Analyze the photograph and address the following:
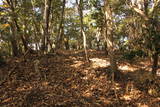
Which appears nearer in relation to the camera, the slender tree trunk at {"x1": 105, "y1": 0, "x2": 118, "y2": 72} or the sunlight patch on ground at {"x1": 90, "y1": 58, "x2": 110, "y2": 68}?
the slender tree trunk at {"x1": 105, "y1": 0, "x2": 118, "y2": 72}

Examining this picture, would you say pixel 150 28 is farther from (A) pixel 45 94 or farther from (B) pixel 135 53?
(A) pixel 45 94

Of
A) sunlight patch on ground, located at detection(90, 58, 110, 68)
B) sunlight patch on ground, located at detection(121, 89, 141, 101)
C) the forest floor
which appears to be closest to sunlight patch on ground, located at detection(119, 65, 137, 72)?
the forest floor

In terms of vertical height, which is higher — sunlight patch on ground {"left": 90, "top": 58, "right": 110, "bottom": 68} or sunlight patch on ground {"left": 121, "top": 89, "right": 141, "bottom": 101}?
sunlight patch on ground {"left": 90, "top": 58, "right": 110, "bottom": 68}

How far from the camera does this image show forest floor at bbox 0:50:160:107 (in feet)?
24.4

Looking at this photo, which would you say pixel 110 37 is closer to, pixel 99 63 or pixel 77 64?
pixel 99 63

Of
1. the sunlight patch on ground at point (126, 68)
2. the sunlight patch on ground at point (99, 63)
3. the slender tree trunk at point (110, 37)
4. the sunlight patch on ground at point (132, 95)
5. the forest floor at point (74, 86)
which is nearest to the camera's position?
the forest floor at point (74, 86)

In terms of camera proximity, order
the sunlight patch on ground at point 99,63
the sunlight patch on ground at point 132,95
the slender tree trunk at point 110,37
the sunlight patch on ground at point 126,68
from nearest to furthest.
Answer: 1. the sunlight patch on ground at point 132,95
2. the slender tree trunk at point 110,37
3. the sunlight patch on ground at point 126,68
4. the sunlight patch on ground at point 99,63

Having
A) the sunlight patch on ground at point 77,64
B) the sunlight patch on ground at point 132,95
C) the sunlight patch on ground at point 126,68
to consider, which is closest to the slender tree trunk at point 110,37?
the sunlight patch on ground at point 132,95

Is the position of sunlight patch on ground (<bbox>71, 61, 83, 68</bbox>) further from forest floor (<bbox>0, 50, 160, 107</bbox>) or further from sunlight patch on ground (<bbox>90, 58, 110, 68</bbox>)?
sunlight patch on ground (<bbox>90, 58, 110, 68</bbox>)

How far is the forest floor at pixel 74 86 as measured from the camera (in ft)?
24.4

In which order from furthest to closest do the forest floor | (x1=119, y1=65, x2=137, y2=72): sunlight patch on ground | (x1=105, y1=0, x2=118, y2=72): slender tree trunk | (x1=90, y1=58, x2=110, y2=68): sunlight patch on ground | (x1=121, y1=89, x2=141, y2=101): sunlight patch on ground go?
1. (x1=90, y1=58, x2=110, y2=68): sunlight patch on ground
2. (x1=119, y1=65, x2=137, y2=72): sunlight patch on ground
3. (x1=105, y1=0, x2=118, y2=72): slender tree trunk
4. (x1=121, y1=89, x2=141, y2=101): sunlight patch on ground
5. the forest floor

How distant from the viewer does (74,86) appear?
9000mm

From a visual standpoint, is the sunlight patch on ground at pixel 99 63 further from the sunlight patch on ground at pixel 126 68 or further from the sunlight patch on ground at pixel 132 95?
the sunlight patch on ground at pixel 132 95

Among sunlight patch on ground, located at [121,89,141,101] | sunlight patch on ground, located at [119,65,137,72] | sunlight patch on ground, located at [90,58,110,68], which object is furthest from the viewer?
sunlight patch on ground, located at [90,58,110,68]
